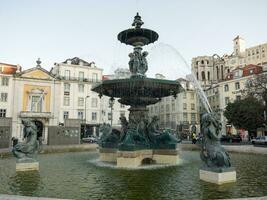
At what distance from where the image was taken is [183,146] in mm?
26875

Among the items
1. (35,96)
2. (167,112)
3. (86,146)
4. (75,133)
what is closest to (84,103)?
(35,96)

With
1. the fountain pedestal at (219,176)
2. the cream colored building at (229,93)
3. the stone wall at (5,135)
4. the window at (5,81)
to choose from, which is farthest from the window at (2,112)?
the fountain pedestal at (219,176)

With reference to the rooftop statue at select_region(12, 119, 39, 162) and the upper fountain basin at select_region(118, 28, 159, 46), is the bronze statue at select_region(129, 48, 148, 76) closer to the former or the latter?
the upper fountain basin at select_region(118, 28, 159, 46)

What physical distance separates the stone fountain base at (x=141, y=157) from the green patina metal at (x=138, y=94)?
243 mm

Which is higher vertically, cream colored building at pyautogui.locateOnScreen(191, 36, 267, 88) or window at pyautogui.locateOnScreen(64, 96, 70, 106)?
cream colored building at pyautogui.locateOnScreen(191, 36, 267, 88)

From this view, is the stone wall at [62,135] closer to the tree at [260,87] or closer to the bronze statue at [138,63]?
the bronze statue at [138,63]

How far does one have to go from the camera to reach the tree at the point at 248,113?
149 ft

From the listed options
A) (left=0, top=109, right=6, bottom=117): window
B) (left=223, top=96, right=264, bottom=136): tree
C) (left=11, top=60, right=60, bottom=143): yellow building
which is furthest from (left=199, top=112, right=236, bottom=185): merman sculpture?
(left=0, top=109, right=6, bottom=117): window

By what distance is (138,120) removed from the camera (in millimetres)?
15914

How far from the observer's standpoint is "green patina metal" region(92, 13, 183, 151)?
47.0ft

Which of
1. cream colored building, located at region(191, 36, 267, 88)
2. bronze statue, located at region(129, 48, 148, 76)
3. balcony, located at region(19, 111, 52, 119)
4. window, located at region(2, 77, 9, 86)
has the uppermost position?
cream colored building, located at region(191, 36, 267, 88)

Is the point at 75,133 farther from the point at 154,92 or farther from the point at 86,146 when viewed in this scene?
the point at 154,92

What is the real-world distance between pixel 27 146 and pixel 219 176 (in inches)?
319

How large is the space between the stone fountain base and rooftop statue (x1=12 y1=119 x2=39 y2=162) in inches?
163
